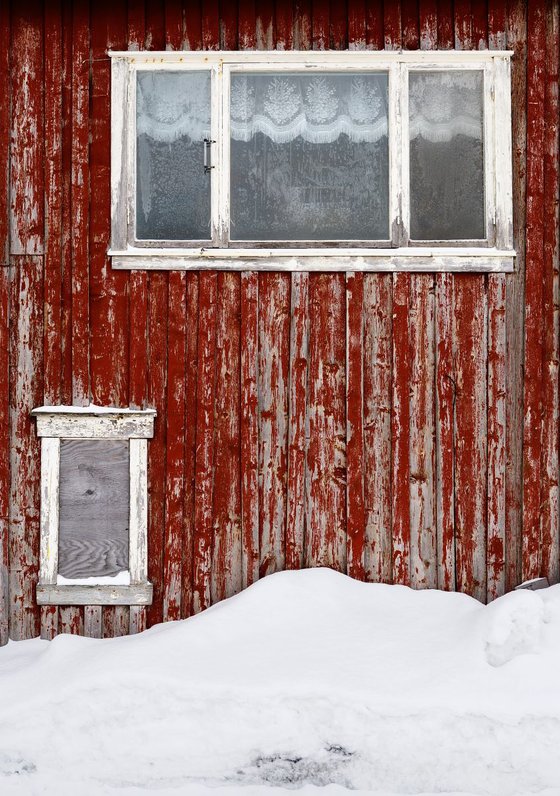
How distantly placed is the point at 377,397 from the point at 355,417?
0.59 feet

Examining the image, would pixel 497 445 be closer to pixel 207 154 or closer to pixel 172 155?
pixel 207 154

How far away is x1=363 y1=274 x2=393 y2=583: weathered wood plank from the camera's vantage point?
14.0ft

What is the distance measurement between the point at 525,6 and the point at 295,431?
2924 mm

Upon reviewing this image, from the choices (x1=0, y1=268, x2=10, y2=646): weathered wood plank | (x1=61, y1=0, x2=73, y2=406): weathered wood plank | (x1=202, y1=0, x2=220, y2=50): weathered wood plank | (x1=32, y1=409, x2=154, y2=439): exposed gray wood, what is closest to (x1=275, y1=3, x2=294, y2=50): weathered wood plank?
(x1=202, y1=0, x2=220, y2=50): weathered wood plank

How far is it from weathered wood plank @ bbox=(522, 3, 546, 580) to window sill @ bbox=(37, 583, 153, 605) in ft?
7.55

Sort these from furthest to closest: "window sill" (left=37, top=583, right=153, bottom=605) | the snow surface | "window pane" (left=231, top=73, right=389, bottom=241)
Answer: "window pane" (left=231, top=73, right=389, bottom=241), "window sill" (left=37, top=583, right=153, bottom=605), the snow surface

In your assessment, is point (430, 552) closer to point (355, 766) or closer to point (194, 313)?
point (355, 766)

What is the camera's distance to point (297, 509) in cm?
424

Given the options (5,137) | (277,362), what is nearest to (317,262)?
(277,362)

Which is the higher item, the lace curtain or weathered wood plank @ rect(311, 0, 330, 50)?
weathered wood plank @ rect(311, 0, 330, 50)

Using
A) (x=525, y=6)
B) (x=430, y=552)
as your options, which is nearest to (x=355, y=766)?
(x=430, y=552)

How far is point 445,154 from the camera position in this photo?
4324mm

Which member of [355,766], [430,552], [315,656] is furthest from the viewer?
[430,552]

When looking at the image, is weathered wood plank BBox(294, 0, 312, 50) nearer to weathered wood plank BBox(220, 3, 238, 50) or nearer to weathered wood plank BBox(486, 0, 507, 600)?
weathered wood plank BBox(220, 3, 238, 50)
